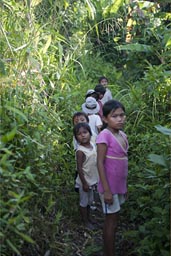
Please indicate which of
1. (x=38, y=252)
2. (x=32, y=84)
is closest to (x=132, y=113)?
(x=32, y=84)

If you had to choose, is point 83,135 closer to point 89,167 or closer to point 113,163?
point 89,167

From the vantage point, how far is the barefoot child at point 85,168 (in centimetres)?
459

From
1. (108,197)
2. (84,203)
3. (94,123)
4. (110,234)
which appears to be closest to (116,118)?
(108,197)

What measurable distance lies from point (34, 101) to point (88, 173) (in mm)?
878

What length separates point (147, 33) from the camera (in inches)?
365

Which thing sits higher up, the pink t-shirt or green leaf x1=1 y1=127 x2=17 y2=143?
green leaf x1=1 y1=127 x2=17 y2=143

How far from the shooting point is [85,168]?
4637mm

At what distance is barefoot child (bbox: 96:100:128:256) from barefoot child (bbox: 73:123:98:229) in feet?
2.87

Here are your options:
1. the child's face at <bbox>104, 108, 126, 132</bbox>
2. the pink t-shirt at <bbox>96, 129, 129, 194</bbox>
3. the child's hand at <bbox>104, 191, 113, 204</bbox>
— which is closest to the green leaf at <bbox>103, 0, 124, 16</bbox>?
the child's face at <bbox>104, 108, 126, 132</bbox>

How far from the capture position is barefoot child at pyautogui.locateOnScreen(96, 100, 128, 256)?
12.0 feet

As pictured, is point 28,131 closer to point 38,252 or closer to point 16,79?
point 16,79

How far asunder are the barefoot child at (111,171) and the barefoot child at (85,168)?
2.87 ft

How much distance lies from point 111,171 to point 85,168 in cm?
97

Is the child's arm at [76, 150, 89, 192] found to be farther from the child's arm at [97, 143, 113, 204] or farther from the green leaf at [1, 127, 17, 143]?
the green leaf at [1, 127, 17, 143]
